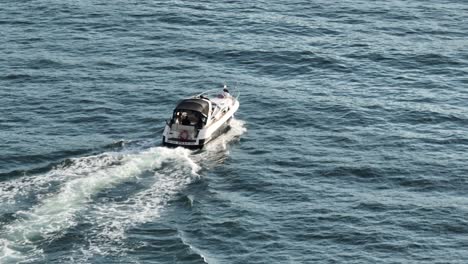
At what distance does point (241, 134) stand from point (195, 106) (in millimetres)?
5256

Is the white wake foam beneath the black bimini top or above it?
beneath

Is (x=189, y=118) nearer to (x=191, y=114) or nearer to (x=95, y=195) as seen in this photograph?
(x=191, y=114)

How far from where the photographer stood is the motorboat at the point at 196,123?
8425cm

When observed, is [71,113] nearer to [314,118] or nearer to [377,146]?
[314,118]

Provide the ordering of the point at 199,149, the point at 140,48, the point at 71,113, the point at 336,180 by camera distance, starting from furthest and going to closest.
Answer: the point at 140,48 → the point at 71,113 → the point at 199,149 → the point at 336,180

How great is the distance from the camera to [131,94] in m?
95.9

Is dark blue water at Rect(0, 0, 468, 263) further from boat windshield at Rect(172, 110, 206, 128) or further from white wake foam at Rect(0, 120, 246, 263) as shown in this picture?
boat windshield at Rect(172, 110, 206, 128)

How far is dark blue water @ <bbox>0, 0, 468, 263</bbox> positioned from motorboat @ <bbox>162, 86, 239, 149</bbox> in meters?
1.15

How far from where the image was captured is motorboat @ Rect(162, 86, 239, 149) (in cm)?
8425

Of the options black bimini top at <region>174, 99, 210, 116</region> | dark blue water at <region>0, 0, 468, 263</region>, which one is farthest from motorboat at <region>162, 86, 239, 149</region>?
dark blue water at <region>0, 0, 468, 263</region>

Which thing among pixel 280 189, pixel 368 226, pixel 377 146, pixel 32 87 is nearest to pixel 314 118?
pixel 377 146

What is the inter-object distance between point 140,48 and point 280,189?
1449 inches

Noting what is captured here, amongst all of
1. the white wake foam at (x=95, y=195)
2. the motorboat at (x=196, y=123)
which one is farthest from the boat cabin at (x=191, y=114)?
the white wake foam at (x=95, y=195)

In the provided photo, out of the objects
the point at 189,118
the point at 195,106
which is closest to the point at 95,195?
the point at 189,118
